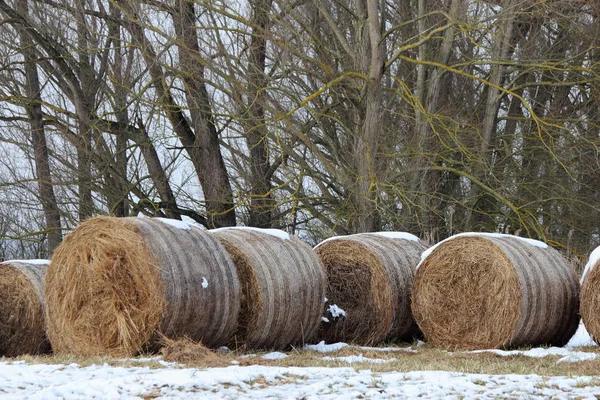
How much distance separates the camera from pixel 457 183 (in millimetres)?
19375

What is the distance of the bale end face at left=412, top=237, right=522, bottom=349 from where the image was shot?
9984 mm

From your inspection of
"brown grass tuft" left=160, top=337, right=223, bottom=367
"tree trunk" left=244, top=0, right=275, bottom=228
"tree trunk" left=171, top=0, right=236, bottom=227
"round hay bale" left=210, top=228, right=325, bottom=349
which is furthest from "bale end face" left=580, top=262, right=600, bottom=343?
"tree trunk" left=171, top=0, right=236, bottom=227

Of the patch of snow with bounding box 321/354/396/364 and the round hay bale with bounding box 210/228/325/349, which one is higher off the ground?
the round hay bale with bounding box 210/228/325/349

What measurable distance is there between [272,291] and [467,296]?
7.58 ft

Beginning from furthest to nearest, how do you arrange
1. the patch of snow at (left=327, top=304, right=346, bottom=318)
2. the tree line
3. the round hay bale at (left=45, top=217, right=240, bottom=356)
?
the tree line
the patch of snow at (left=327, top=304, right=346, bottom=318)
the round hay bale at (left=45, top=217, right=240, bottom=356)

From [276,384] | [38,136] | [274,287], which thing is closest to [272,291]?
[274,287]

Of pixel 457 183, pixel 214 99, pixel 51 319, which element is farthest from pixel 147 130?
pixel 51 319

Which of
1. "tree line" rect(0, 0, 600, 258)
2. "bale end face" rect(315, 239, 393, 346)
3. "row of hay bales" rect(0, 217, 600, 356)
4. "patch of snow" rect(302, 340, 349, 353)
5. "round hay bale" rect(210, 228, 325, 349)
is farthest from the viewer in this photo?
"tree line" rect(0, 0, 600, 258)

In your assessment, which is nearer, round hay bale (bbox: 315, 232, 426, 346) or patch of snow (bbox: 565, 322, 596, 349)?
patch of snow (bbox: 565, 322, 596, 349)

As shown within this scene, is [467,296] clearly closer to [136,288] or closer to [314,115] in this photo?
[136,288]

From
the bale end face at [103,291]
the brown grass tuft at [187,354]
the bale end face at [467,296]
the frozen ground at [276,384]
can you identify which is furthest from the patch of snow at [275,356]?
the bale end face at [467,296]

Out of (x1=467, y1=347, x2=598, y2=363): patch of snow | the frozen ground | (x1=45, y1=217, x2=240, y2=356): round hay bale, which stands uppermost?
(x1=45, y1=217, x2=240, y2=356): round hay bale

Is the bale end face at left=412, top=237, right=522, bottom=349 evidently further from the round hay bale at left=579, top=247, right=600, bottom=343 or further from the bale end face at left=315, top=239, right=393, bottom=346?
the round hay bale at left=579, top=247, right=600, bottom=343

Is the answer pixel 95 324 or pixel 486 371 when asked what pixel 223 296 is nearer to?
pixel 95 324
